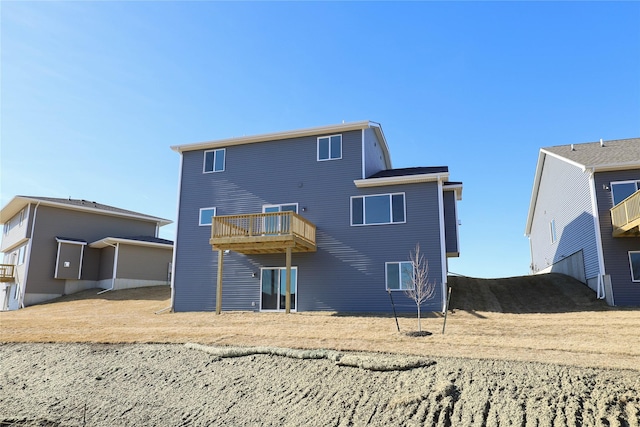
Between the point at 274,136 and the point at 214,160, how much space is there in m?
3.11

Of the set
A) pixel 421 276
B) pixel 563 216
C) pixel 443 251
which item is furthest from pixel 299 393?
pixel 563 216

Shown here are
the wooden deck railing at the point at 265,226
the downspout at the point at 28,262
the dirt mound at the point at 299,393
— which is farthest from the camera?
the downspout at the point at 28,262

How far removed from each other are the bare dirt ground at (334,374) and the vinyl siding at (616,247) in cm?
184

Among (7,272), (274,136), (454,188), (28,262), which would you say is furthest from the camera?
(7,272)

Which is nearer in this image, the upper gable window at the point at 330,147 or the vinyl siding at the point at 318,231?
the vinyl siding at the point at 318,231

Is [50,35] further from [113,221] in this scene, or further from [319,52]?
[113,221]

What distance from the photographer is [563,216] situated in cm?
2061

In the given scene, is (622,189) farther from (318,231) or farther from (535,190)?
(318,231)

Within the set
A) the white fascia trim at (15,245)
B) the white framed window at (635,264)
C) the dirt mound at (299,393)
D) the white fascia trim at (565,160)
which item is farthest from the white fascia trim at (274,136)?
the white fascia trim at (15,245)

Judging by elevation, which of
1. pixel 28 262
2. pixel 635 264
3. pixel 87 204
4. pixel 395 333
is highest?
pixel 87 204

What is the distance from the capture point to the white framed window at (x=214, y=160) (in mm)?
20328

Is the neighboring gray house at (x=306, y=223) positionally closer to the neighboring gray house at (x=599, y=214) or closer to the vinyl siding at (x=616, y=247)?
the neighboring gray house at (x=599, y=214)

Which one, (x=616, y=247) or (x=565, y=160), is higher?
(x=565, y=160)

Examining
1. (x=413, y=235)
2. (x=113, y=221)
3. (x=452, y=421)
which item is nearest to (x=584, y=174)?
(x=413, y=235)
